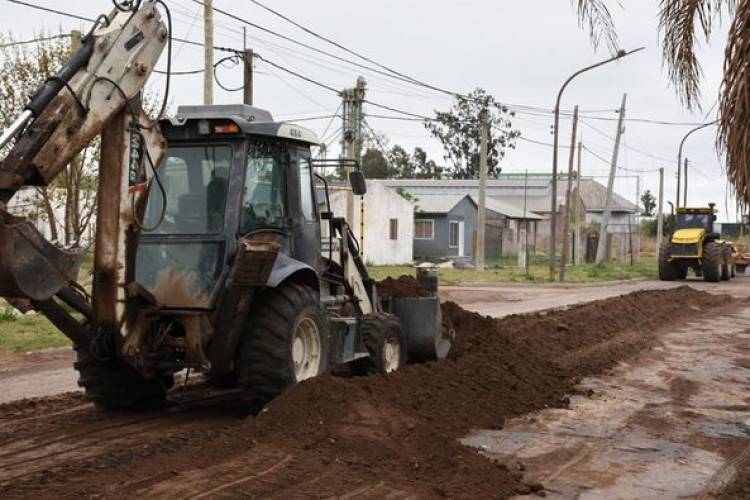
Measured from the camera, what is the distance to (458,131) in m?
89.3

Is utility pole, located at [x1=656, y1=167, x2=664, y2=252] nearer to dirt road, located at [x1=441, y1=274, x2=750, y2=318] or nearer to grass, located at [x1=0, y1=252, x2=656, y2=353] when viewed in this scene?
grass, located at [x1=0, y1=252, x2=656, y2=353]

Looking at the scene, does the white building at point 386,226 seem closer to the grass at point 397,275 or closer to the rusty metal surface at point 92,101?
the grass at point 397,275

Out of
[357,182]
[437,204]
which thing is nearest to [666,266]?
[437,204]

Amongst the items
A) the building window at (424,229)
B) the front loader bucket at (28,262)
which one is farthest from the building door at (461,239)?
the front loader bucket at (28,262)

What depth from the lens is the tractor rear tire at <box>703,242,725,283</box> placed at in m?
37.4

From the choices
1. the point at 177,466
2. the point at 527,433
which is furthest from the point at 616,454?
the point at 177,466

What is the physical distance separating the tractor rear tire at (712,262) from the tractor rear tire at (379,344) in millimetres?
28968

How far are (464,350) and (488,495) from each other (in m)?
5.94

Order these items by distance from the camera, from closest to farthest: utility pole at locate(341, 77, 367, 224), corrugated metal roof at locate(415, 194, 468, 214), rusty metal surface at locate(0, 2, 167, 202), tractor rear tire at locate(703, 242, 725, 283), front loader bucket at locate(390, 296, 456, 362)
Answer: rusty metal surface at locate(0, 2, 167, 202), front loader bucket at locate(390, 296, 456, 362), utility pole at locate(341, 77, 367, 224), tractor rear tire at locate(703, 242, 725, 283), corrugated metal roof at locate(415, 194, 468, 214)

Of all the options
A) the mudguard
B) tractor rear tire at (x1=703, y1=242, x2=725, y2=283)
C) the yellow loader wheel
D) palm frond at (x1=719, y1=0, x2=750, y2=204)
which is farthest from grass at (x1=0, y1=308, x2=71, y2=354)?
the yellow loader wheel

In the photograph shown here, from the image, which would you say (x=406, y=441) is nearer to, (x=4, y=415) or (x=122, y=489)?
(x=122, y=489)

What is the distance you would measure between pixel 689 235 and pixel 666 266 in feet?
4.85

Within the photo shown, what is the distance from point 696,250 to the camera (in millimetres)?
38000

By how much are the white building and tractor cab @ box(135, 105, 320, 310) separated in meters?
37.3
